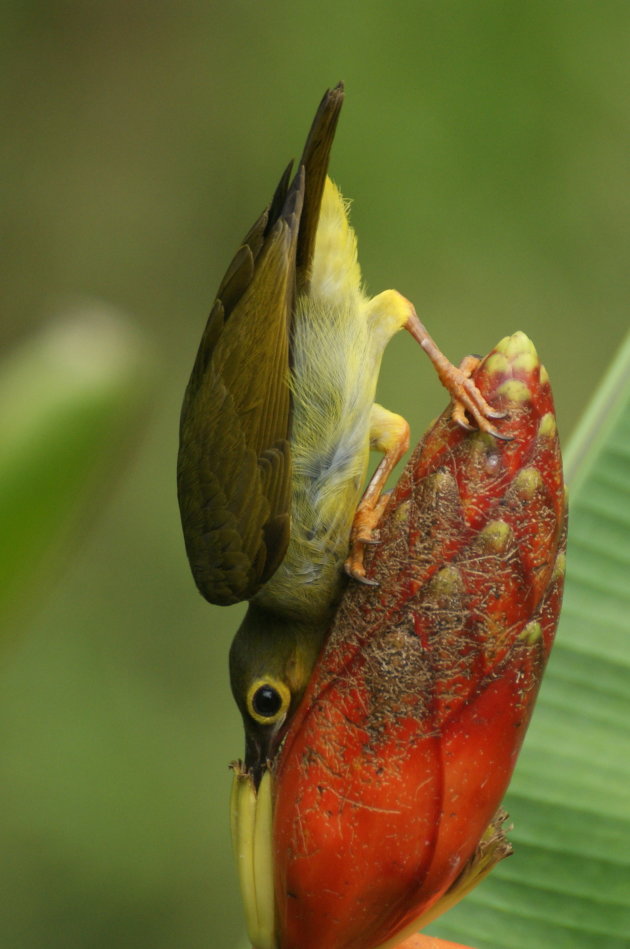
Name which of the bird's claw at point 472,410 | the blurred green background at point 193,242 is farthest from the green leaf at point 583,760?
the blurred green background at point 193,242

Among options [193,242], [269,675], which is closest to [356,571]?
[269,675]

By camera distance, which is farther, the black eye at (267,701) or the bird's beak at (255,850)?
the black eye at (267,701)

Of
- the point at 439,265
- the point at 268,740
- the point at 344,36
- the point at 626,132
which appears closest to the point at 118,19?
the point at 344,36

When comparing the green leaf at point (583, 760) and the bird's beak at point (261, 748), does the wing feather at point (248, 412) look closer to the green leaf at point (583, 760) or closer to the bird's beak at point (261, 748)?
the bird's beak at point (261, 748)

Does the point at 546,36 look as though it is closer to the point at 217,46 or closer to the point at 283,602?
the point at 217,46

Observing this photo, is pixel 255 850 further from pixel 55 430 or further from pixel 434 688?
pixel 55 430

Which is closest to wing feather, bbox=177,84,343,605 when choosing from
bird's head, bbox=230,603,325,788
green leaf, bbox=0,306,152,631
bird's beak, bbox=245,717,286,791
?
bird's head, bbox=230,603,325,788
